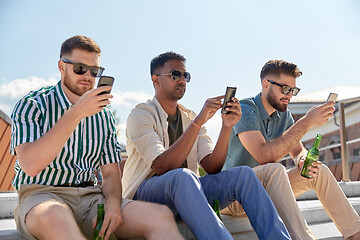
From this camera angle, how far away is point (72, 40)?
2426mm

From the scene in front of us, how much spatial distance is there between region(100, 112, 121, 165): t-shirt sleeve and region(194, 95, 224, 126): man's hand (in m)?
0.58

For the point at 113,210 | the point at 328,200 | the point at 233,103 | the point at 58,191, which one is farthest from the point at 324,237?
the point at 58,191

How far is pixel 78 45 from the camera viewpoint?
95.0 inches

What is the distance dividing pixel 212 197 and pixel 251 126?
0.80 metres

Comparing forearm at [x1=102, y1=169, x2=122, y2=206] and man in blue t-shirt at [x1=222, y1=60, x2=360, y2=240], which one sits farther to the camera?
man in blue t-shirt at [x1=222, y1=60, x2=360, y2=240]

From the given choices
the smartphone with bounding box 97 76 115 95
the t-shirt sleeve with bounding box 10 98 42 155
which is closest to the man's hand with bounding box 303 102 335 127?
Result: the smartphone with bounding box 97 76 115 95

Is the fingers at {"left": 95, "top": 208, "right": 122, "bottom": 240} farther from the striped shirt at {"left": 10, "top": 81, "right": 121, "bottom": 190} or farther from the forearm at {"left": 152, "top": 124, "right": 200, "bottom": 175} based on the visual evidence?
the forearm at {"left": 152, "top": 124, "right": 200, "bottom": 175}

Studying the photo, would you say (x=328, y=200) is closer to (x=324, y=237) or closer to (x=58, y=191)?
(x=324, y=237)

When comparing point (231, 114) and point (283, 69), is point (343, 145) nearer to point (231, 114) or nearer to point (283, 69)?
point (283, 69)

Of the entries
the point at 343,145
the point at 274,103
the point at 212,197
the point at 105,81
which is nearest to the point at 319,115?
the point at 274,103

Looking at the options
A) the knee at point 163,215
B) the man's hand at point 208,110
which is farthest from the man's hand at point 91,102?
the man's hand at point 208,110

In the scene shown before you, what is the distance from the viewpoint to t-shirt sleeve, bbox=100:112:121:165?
8.09 ft

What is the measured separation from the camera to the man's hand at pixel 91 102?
78.5 inches

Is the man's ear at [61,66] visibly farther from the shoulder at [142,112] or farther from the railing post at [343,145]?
the railing post at [343,145]
